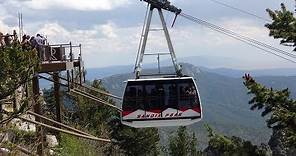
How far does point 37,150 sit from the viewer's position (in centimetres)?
2536

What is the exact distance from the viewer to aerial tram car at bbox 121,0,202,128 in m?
28.1

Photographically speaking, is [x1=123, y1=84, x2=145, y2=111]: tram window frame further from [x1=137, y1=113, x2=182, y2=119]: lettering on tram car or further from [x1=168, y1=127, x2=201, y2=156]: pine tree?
[x1=168, y1=127, x2=201, y2=156]: pine tree

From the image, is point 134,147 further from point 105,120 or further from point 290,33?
point 290,33

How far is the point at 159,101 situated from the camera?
94.8 ft

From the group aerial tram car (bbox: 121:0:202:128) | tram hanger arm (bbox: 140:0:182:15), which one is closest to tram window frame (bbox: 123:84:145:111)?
aerial tram car (bbox: 121:0:202:128)

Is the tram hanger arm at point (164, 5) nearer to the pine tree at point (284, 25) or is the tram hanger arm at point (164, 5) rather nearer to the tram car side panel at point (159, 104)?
the tram car side panel at point (159, 104)

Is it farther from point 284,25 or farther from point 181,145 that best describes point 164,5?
point 181,145

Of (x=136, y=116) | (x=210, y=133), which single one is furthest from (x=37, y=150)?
(x=210, y=133)

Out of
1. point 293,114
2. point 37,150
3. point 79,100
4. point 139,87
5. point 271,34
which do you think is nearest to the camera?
point 293,114

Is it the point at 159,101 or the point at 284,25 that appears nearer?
the point at 284,25

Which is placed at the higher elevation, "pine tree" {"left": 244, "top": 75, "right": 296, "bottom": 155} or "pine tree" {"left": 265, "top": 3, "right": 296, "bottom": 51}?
"pine tree" {"left": 265, "top": 3, "right": 296, "bottom": 51}

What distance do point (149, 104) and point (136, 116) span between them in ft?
3.16

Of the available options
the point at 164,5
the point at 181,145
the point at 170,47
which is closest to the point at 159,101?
the point at 170,47

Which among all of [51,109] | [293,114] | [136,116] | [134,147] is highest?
[293,114]
